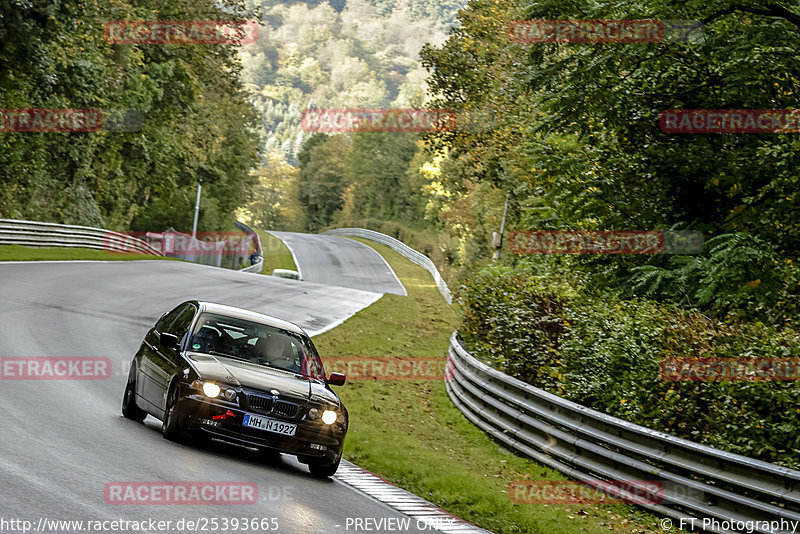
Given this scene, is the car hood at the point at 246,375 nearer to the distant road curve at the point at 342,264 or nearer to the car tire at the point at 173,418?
the car tire at the point at 173,418

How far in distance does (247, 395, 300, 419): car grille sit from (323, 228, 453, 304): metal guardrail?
32.3 metres

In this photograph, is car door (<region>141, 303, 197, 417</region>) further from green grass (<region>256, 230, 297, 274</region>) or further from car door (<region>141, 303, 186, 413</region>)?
green grass (<region>256, 230, 297, 274</region>)

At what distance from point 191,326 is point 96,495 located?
378 centimetres

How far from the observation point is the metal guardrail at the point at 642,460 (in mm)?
8102

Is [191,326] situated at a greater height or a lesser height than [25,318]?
greater

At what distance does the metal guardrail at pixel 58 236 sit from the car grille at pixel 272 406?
28.0m

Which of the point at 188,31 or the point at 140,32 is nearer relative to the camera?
the point at 140,32

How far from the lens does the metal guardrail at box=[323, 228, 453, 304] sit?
47906 millimetres

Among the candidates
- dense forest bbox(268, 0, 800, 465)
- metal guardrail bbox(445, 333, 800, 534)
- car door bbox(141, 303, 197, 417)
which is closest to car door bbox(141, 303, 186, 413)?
car door bbox(141, 303, 197, 417)

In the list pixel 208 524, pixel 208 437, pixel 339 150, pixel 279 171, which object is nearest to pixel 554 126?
pixel 208 437

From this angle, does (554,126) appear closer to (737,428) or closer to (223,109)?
(737,428)

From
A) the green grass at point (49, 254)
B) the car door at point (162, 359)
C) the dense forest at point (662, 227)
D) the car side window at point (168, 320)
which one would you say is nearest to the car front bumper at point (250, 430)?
the car door at point (162, 359)

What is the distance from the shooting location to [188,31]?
4272 centimetres

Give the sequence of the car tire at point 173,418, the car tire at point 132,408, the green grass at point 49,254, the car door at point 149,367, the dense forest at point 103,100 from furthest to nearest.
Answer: the green grass at point 49,254 → the dense forest at point 103,100 → the car tire at point 132,408 → the car door at point 149,367 → the car tire at point 173,418
